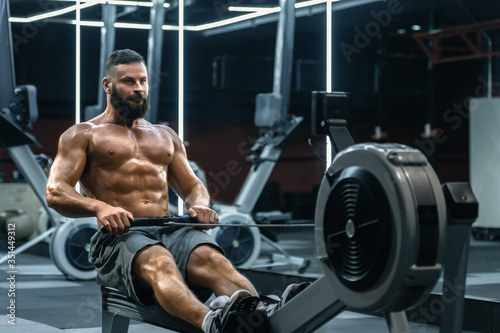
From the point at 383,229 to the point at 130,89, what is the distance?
1.32 m

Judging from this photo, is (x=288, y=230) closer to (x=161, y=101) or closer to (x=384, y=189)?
(x=161, y=101)

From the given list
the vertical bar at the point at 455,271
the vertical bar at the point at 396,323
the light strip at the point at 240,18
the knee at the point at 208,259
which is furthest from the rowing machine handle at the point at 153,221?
the light strip at the point at 240,18

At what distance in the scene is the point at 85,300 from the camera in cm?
544

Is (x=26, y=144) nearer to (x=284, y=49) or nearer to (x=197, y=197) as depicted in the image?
(x=284, y=49)

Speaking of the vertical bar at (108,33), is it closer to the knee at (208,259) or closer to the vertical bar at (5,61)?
the vertical bar at (5,61)

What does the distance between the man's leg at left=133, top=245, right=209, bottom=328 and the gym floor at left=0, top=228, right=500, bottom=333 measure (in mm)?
1597

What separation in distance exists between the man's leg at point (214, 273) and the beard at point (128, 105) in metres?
A: 0.57

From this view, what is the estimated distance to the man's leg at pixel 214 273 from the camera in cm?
281

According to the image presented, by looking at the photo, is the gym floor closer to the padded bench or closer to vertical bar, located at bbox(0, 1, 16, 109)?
the padded bench

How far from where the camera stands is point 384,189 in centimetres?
210

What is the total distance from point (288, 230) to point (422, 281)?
966 centimetres

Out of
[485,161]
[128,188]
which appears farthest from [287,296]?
[485,161]

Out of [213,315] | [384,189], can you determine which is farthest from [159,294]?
[384,189]

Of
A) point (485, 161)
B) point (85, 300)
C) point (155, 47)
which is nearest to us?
point (85, 300)
